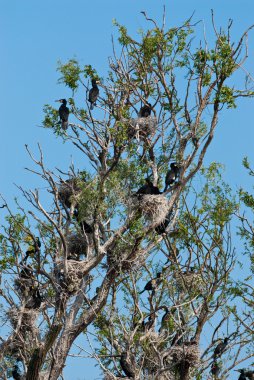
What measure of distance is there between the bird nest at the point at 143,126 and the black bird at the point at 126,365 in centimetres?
595

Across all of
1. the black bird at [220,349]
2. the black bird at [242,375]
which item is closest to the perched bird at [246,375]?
the black bird at [242,375]

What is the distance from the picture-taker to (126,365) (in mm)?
22328

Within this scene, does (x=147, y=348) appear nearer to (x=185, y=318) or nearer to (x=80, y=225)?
(x=185, y=318)

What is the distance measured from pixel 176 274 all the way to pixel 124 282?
1.61 m

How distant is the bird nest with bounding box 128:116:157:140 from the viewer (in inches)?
977

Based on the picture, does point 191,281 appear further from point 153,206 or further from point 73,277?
point 73,277

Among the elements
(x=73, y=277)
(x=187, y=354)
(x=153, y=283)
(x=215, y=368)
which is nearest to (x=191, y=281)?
(x=153, y=283)

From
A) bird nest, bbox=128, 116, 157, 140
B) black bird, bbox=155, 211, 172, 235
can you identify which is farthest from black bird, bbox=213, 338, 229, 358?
bird nest, bbox=128, 116, 157, 140

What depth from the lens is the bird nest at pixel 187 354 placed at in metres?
22.4

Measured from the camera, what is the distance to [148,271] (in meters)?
25.2

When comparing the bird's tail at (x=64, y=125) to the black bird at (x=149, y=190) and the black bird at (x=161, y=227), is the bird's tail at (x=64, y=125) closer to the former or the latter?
the black bird at (x=149, y=190)

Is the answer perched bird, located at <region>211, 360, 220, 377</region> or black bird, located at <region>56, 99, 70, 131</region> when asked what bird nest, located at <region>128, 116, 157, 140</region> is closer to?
black bird, located at <region>56, 99, 70, 131</region>

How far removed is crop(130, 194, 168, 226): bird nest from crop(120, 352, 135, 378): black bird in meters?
3.32

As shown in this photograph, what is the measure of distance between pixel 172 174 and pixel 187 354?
15.4ft
